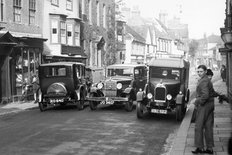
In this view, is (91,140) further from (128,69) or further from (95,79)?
(95,79)

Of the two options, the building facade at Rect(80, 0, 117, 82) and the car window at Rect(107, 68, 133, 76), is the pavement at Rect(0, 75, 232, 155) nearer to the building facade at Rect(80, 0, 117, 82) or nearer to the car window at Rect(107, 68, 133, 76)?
the car window at Rect(107, 68, 133, 76)

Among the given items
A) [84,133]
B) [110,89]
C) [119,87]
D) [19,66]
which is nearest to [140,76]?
[119,87]

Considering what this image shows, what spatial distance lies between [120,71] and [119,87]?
1.63 m

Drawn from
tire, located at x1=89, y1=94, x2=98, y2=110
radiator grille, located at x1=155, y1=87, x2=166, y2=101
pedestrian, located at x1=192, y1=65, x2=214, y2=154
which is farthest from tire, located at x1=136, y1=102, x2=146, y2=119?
pedestrian, located at x1=192, y1=65, x2=214, y2=154

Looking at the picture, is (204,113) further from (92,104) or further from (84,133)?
(92,104)

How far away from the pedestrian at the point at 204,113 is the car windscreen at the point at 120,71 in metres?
9.75

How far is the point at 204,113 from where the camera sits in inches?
300

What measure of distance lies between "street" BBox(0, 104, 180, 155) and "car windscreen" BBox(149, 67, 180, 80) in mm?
1687

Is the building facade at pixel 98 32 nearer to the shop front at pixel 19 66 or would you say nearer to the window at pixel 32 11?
the window at pixel 32 11

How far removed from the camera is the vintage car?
16.4m

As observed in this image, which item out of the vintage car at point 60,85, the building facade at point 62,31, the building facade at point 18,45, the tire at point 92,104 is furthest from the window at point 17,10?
the tire at point 92,104

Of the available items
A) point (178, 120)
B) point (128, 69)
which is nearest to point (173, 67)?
point (178, 120)

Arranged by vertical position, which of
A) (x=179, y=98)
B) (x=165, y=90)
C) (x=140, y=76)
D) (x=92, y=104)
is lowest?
(x=92, y=104)

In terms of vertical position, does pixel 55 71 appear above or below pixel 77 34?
below
